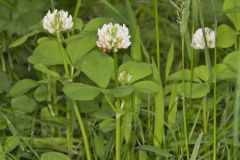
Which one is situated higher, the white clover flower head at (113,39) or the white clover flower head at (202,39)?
the white clover flower head at (113,39)

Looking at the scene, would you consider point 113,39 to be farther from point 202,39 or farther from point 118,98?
point 202,39

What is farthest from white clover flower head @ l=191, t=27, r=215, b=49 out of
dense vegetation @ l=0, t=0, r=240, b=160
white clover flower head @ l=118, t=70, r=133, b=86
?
white clover flower head @ l=118, t=70, r=133, b=86

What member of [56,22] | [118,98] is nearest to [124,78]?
[118,98]

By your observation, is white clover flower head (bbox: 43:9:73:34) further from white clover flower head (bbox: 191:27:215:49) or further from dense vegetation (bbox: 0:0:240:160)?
white clover flower head (bbox: 191:27:215:49)

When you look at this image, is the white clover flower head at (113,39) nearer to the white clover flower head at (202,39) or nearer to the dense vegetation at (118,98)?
the dense vegetation at (118,98)

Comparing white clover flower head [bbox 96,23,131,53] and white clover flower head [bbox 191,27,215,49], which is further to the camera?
white clover flower head [bbox 191,27,215,49]

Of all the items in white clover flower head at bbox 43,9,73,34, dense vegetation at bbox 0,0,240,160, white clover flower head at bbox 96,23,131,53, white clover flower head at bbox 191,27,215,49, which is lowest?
dense vegetation at bbox 0,0,240,160

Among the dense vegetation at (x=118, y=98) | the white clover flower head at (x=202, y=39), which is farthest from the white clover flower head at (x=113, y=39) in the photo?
the white clover flower head at (x=202, y=39)

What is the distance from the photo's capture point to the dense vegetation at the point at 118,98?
5.38 feet

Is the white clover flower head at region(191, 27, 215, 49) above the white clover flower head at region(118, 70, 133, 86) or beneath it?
above

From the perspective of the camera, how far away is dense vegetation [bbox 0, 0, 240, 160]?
164cm

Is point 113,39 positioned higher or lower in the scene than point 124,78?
higher

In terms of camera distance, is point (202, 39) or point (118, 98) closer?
point (118, 98)

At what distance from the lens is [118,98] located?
5.33 ft
